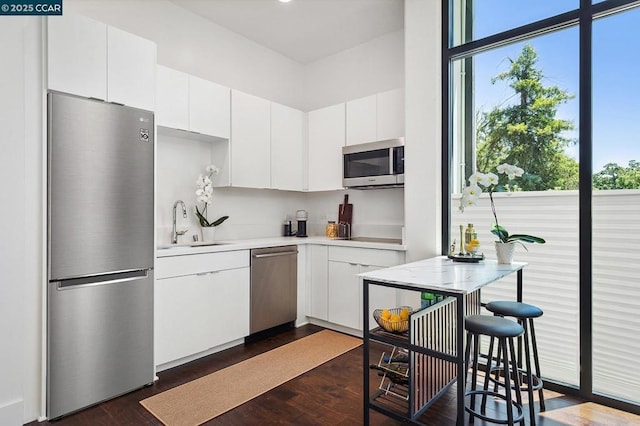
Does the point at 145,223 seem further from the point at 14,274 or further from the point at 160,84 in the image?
the point at 160,84

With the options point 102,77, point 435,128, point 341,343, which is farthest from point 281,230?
point 102,77

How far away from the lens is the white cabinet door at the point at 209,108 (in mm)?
3089

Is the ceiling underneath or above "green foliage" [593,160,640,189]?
above

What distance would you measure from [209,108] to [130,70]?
2.72ft

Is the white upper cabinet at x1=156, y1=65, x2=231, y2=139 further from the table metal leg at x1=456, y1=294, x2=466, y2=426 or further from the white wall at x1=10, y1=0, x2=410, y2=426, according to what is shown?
the table metal leg at x1=456, y1=294, x2=466, y2=426

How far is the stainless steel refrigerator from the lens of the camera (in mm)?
2107

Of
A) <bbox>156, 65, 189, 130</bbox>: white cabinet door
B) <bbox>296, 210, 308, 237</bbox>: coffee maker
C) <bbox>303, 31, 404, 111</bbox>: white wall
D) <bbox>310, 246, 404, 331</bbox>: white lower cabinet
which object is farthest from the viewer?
<bbox>296, 210, 308, 237</bbox>: coffee maker

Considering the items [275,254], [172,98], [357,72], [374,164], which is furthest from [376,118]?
[172,98]

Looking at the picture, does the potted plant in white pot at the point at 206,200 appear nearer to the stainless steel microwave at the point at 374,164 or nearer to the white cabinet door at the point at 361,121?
the stainless steel microwave at the point at 374,164

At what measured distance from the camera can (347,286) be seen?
346 centimetres

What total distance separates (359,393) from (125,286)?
1.73 metres

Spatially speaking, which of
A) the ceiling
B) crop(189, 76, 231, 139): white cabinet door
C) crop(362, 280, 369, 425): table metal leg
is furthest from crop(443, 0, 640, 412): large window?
crop(189, 76, 231, 139): white cabinet door

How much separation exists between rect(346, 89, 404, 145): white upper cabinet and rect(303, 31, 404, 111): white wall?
44 cm

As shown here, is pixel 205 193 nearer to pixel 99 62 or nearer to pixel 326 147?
pixel 99 62
